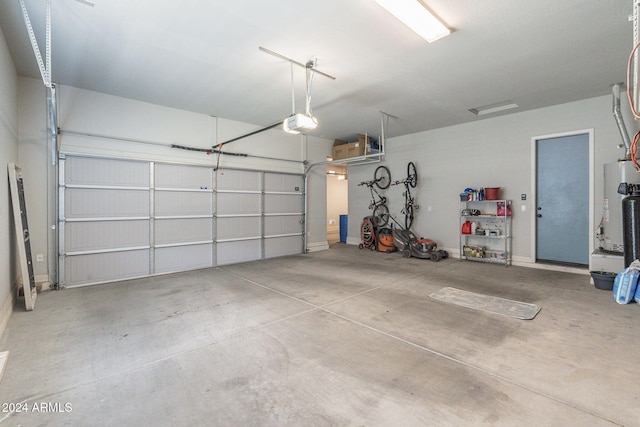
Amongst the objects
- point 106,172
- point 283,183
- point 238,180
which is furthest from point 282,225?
point 106,172

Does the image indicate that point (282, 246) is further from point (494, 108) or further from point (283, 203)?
point (494, 108)

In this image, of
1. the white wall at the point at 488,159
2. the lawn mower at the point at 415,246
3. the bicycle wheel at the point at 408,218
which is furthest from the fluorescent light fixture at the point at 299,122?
the bicycle wheel at the point at 408,218

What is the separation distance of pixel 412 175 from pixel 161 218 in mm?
5967

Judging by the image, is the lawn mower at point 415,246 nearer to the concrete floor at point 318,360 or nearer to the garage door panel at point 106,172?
the concrete floor at point 318,360

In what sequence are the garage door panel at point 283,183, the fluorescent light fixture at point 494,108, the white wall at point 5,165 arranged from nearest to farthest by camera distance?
the white wall at point 5,165 → the fluorescent light fixture at point 494,108 → the garage door panel at point 283,183

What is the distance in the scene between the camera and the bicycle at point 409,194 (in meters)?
7.34

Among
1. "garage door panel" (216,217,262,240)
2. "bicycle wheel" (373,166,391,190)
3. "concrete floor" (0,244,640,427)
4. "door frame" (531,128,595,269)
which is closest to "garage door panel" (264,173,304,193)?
"garage door panel" (216,217,262,240)

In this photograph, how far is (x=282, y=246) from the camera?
718 cm

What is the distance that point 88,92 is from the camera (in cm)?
459

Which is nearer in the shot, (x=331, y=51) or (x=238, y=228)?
(x=331, y=51)

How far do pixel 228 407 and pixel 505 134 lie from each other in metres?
6.82

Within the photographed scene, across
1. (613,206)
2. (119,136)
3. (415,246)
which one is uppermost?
(119,136)

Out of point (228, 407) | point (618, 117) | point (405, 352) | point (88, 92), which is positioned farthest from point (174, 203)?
point (618, 117)

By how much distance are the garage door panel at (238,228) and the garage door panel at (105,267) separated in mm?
1479
